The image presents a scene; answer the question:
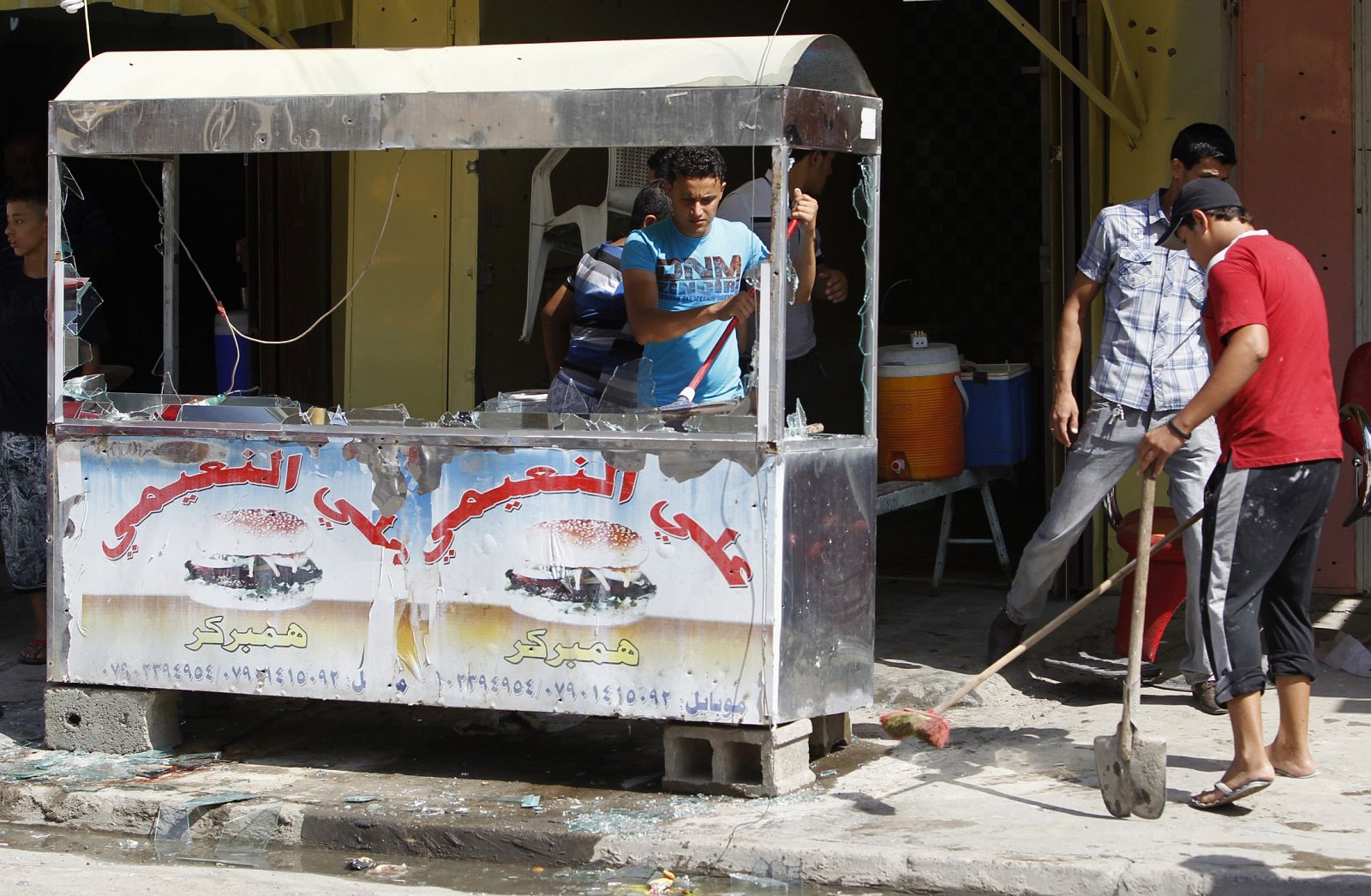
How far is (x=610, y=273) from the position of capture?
18.5ft

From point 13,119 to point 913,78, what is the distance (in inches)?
243

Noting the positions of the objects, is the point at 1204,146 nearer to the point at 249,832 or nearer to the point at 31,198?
the point at 249,832

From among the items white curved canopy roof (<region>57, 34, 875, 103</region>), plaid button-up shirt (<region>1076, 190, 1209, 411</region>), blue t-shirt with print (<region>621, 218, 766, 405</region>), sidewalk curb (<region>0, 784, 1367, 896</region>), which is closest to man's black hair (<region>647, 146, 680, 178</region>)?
blue t-shirt with print (<region>621, 218, 766, 405</region>)

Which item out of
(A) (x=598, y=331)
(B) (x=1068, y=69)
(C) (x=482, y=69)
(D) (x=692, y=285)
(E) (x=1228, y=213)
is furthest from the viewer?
(B) (x=1068, y=69)

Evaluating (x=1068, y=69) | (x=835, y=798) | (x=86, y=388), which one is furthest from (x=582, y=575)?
(x=1068, y=69)

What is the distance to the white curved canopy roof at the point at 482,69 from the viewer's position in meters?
4.62

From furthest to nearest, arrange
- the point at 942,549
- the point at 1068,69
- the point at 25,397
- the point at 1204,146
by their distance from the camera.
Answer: the point at 942,549
the point at 25,397
the point at 1068,69
the point at 1204,146

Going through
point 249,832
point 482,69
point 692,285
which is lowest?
point 249,832

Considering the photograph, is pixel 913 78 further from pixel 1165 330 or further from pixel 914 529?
pixel 1165 330

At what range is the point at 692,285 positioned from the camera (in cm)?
505

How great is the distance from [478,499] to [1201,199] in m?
2.36

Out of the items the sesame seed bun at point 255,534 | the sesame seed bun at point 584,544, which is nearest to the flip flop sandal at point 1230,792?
the sesame seed bun at point 584,544

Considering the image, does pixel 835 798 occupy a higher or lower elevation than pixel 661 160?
lower

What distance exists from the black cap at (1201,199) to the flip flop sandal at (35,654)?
4.94 meters
